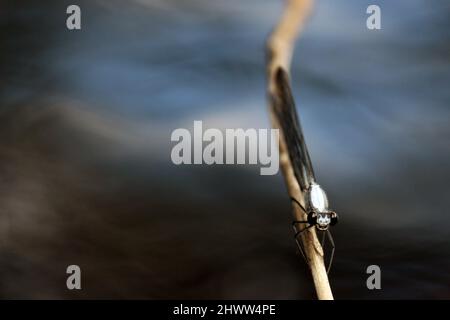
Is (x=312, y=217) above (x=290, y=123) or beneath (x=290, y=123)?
beneath

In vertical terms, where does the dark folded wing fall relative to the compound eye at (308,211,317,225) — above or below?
above

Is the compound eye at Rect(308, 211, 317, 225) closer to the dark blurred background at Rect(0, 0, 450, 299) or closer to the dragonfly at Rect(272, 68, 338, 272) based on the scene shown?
the dragonfly at Rect(272, 68, 338, 272)

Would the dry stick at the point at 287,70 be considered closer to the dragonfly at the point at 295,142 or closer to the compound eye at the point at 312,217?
the dragonfly at the point at 295,142

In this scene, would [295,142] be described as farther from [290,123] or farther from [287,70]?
[287,70]

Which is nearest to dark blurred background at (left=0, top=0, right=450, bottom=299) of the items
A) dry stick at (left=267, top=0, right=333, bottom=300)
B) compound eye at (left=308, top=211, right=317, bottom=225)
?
dry stick at (left=267, top=0, right=333, bottom=300)

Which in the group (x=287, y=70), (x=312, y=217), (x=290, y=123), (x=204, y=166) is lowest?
(x=312, y=217)

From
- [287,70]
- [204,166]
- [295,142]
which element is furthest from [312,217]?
[287,70]

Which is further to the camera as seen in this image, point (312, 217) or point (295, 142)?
point (295, 142)
